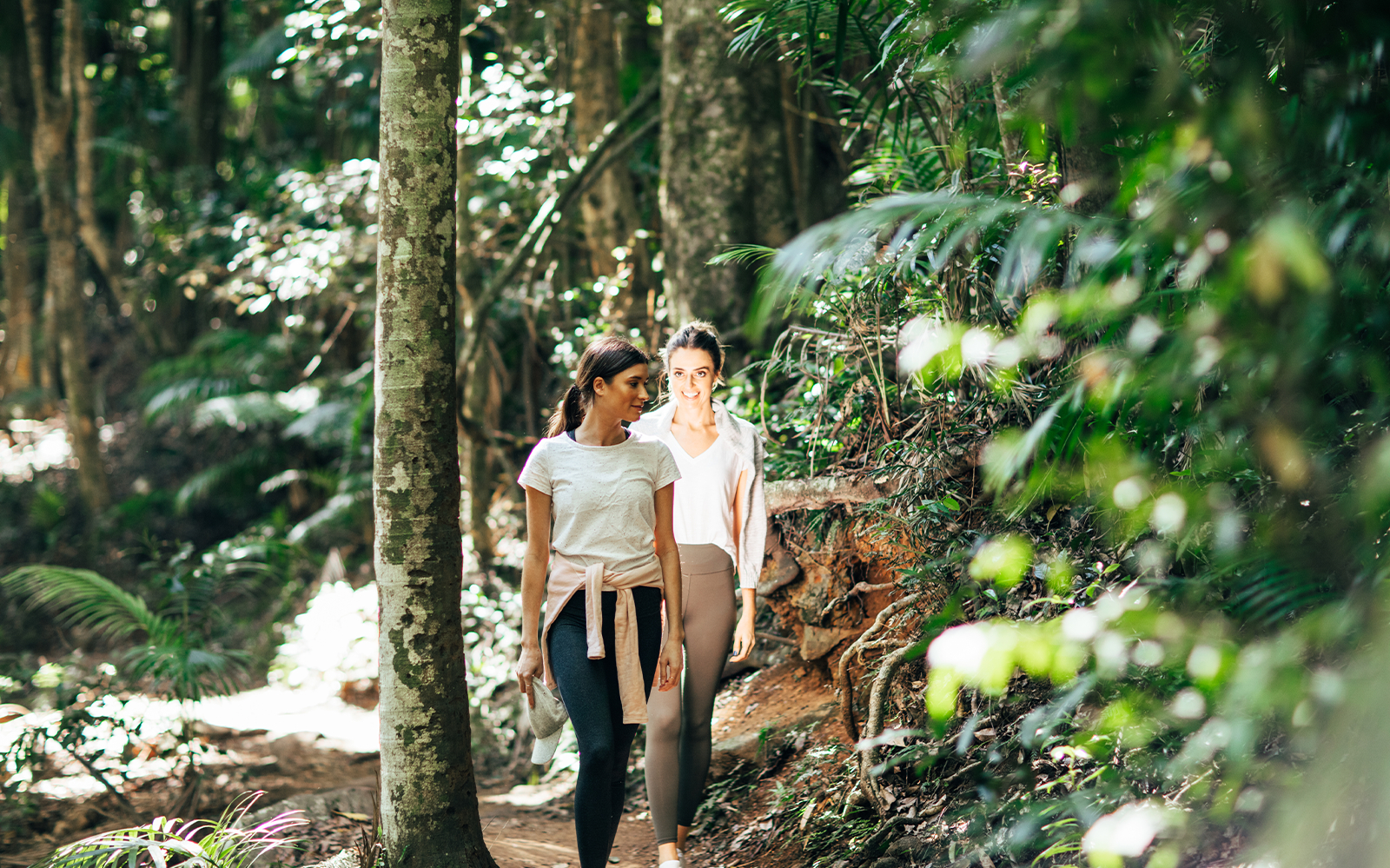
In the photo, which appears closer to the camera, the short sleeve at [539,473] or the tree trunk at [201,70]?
the short sleeve at [539,473]

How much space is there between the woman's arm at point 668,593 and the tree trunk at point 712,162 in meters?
3.24

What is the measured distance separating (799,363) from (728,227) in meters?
2.15

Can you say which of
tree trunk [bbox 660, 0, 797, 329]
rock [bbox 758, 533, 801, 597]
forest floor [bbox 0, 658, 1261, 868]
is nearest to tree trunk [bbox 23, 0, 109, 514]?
forest floor [bbox 0, 658, 1261, 868]

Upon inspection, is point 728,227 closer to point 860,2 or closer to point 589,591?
point 860,2

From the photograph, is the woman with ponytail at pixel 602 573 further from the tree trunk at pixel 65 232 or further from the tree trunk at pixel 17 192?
the tree trunk at pixel 17 192

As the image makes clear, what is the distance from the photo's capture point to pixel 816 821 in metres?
3.85

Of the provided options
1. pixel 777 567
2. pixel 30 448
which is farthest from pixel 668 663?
pixel 30 448

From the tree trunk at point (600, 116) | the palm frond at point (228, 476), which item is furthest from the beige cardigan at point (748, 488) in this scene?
the palm frond at point (228, 476)

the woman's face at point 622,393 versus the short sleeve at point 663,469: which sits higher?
the woman's face at point 622,393

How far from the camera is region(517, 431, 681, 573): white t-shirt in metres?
3.39

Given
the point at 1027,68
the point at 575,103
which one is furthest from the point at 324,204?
the point at 1027,68

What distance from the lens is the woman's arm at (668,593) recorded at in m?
3.51

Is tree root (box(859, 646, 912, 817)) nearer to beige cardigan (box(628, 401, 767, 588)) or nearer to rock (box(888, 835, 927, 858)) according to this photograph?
rock (box(888, 835, 927, 858))

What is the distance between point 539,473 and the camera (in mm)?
3391
